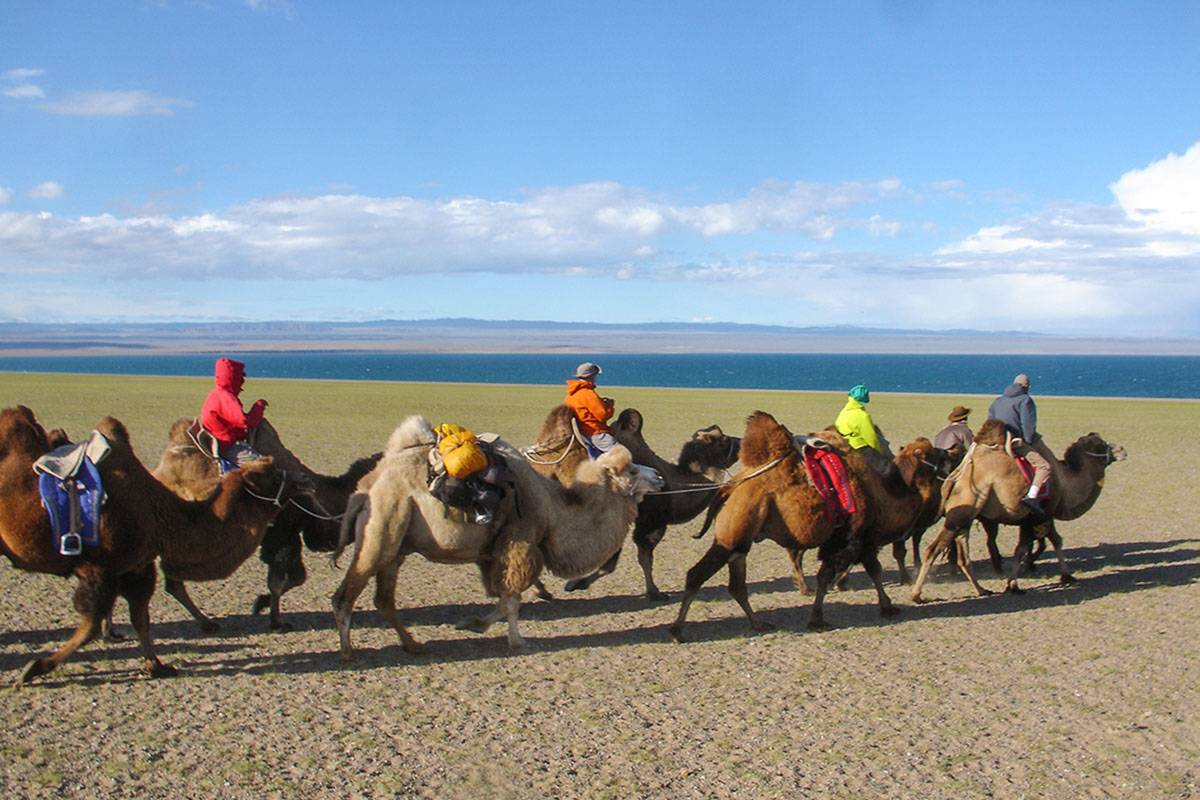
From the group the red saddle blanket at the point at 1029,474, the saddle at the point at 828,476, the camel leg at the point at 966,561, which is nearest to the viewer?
the saddle at the point at 828,476

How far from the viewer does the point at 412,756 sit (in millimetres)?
5617

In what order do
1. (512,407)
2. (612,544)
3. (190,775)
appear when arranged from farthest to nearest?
(512,407) → (612,544) → (190,775)

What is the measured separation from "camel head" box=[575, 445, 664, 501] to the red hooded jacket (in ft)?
9.28

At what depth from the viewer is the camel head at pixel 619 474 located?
8.11 m

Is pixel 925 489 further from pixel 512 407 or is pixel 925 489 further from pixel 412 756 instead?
pixel 512 407

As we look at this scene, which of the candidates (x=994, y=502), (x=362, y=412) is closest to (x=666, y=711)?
(x=994, y=502)

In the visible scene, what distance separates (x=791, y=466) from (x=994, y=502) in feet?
9.42

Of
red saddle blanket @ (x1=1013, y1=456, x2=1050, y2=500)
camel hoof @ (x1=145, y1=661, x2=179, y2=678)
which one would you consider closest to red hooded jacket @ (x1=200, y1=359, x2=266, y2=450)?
camel hoof @ (x1=145, y1=661, x2=179, y2=678)

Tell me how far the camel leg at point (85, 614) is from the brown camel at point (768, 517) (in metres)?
4.37

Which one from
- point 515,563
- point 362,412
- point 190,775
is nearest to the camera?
point 190,775

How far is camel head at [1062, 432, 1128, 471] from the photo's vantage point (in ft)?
35.6

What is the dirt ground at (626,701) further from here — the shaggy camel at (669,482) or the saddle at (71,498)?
the saddle at (71,498)

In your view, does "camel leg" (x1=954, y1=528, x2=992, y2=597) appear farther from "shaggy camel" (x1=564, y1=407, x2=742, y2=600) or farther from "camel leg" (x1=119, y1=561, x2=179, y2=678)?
"camel leg" (x1=119, y1=561, x2=179, y2=678)

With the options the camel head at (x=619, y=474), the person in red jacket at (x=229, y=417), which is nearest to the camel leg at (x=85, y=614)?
the person in red jacket at (x=229, y=417)
